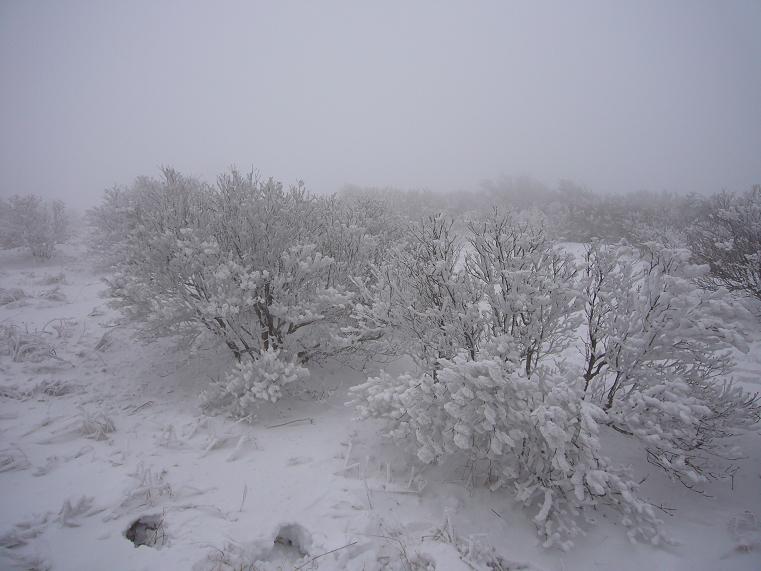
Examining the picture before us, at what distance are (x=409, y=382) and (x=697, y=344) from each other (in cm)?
332

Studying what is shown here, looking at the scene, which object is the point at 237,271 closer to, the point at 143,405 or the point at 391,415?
the point at 143,405

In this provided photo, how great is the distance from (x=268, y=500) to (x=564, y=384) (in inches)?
141

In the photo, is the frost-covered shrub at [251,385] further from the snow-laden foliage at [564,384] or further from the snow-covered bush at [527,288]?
the snow-covered bush at [527,288]

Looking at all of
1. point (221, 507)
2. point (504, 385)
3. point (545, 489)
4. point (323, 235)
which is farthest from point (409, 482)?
point (323, 235)

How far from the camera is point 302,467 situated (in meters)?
4.64

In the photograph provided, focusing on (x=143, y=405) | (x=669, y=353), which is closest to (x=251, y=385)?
(x=143, y=405)

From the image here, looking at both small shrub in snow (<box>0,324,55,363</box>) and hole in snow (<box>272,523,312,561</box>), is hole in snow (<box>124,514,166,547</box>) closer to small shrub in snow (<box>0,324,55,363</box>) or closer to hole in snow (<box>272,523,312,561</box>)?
Answer: hole in snow (<box>272,523,312,561</box>)

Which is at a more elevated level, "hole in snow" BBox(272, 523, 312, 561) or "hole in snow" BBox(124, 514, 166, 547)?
"hole in snow" BBox(124, 514, 166, 547)

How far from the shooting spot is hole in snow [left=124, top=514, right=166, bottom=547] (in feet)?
10.9

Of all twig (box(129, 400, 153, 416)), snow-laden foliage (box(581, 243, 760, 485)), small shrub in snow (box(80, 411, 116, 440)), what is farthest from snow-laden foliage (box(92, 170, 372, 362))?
snow-laden foliage (box(581, 243, 760, 485))

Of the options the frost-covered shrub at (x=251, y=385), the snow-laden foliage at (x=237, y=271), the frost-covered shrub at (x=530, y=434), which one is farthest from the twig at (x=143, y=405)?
the frost-covered shrub at (x=530, y=434)

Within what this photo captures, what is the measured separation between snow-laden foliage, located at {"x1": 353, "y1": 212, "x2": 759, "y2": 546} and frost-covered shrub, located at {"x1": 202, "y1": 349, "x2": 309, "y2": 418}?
72.6 inches

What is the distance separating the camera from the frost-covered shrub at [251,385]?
5645 millimetres

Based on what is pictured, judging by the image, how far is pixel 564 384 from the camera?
3.46m
